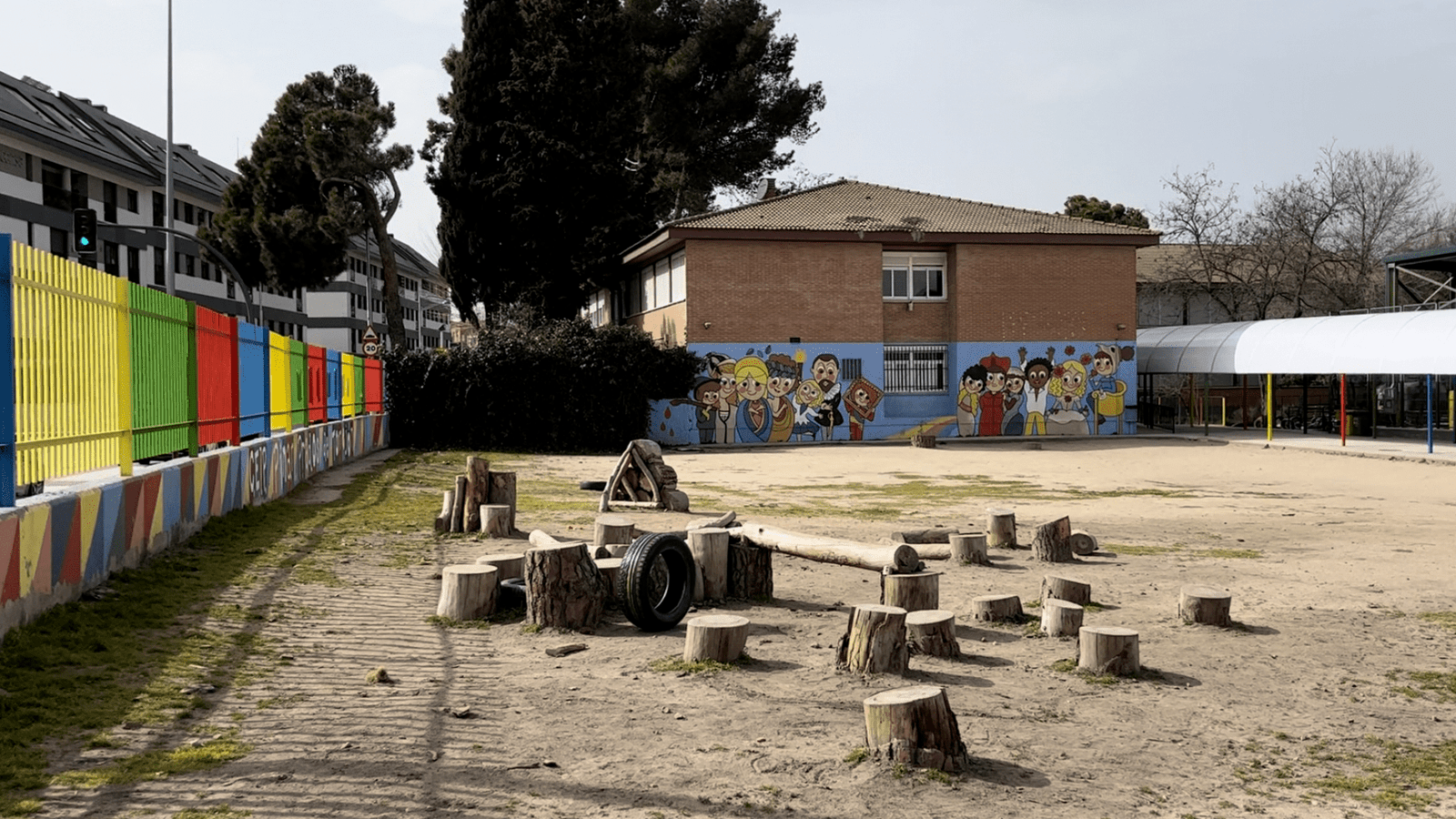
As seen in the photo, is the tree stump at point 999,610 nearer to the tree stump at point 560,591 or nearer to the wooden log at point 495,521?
the tree stump at point 560,591

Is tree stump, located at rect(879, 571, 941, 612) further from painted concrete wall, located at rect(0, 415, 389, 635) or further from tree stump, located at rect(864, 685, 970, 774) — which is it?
painted concrete wall, located at rect(0, 415, 389, 635)

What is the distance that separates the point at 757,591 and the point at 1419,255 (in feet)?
107

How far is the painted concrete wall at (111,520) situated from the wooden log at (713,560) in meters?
4.14

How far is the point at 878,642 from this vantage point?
6961 mm

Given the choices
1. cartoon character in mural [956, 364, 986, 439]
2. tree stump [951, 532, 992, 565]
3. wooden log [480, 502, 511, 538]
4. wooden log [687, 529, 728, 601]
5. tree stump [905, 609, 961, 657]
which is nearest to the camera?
tree stump [905, 609, 961, 657]

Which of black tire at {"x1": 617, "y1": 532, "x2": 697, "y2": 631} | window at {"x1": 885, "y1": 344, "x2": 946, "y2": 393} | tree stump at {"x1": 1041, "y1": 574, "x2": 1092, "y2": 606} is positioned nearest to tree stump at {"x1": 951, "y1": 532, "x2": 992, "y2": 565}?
tree stump at {"x1": 1041, "y1": 574, "x2": 1092, "y2": 606}

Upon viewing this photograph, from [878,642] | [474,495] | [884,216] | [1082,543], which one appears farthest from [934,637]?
[884,216]

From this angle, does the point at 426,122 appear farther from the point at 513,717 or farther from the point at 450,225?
the point at 513,717

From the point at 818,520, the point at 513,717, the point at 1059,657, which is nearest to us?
the point at 513,717

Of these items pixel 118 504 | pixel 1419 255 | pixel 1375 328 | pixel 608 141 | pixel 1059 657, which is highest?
pixel 608 141

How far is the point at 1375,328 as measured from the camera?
3073cm

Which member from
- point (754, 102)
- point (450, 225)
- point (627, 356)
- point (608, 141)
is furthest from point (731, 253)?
point (754, 102)

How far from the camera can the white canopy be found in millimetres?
28734

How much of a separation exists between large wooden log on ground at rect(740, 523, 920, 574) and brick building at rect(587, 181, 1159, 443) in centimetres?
2450
